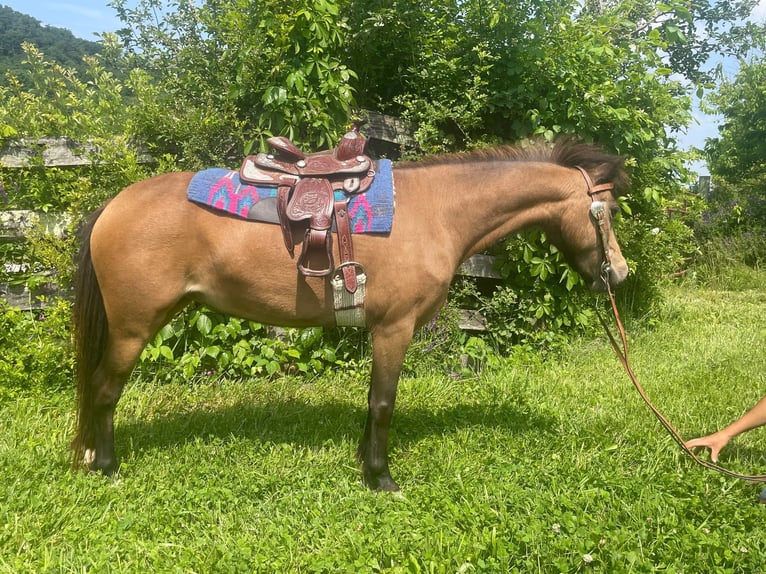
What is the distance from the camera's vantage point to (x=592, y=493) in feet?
8.66

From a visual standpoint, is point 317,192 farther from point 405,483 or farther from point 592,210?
point 405,483

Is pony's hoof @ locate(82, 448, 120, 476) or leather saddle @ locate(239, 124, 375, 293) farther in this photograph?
pony's hoof @ locate(82, 448, 120, 476)

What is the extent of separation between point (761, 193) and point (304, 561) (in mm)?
11457

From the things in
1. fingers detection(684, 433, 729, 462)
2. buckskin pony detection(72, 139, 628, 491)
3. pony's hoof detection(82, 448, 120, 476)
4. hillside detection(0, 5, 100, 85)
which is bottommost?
pony's hoof detection(82, 448, 120, 476)

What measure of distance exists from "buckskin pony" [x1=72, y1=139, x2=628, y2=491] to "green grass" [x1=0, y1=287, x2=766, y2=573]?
327mm

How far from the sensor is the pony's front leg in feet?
9.14

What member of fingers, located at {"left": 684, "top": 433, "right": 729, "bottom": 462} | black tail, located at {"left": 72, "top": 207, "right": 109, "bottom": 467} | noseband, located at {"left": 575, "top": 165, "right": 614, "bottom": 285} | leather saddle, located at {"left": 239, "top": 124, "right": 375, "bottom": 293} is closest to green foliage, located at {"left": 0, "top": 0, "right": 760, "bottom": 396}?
black tail, located at {"left": 72, "top": 207, "right": 109, "bottom": 467}

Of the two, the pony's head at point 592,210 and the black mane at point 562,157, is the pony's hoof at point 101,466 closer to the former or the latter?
the black mane at point 562,157

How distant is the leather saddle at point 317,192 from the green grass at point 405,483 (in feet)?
4.04

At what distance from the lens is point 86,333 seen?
2873mm

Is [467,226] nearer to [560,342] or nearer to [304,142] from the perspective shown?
[304,142]

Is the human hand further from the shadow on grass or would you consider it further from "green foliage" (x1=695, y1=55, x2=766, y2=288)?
"green foliage" (x1=695, y1=55, x2=766, y2=288)

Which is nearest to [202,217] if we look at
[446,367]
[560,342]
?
[446,367]

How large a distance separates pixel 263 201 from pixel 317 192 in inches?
11.7
